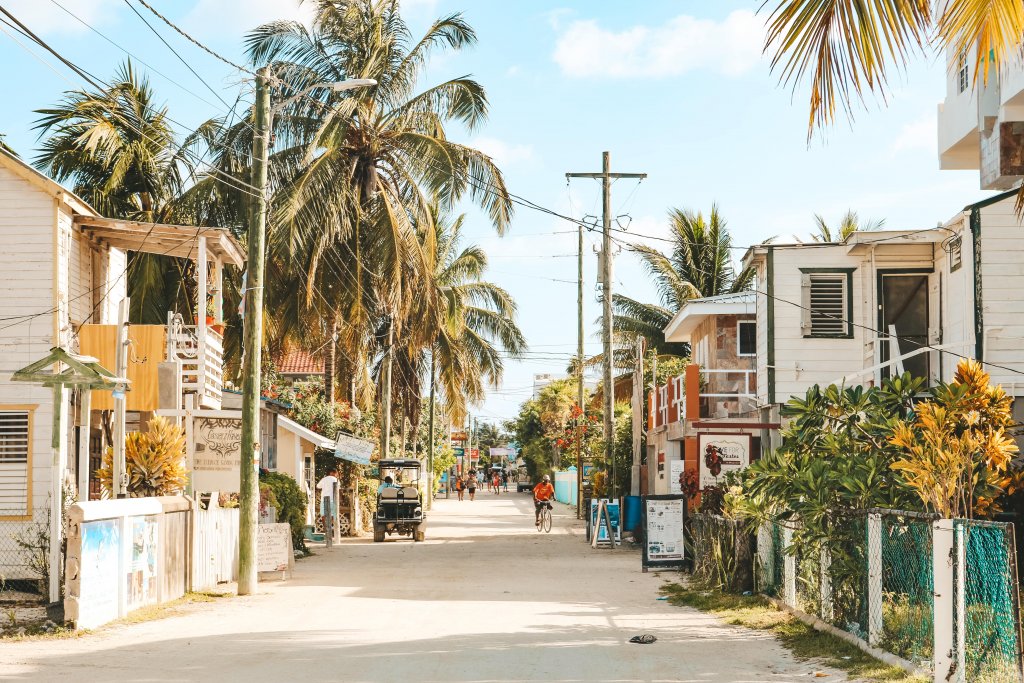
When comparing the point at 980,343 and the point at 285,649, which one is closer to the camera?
the point at 285,649

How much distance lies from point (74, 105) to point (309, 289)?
739cm

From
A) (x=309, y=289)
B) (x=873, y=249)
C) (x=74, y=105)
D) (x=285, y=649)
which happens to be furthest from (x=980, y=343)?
(x=74, y=105)

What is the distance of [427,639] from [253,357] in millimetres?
7616

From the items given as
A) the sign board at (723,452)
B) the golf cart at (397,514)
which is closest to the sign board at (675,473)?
the sign board at (723,452)

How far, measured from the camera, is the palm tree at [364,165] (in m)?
31.7

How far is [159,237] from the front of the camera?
71.7 feet

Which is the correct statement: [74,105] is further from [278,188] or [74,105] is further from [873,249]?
[873,249]

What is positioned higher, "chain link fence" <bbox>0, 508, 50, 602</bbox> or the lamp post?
the lamp post

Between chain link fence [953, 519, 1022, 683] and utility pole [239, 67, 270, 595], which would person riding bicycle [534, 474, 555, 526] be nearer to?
utility pole [239, 67, 270, 595]

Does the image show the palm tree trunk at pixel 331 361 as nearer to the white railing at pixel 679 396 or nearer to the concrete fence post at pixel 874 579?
the white railing at pixel 679 396

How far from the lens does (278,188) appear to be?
1280 inches

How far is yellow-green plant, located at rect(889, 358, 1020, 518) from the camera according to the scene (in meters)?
12.4

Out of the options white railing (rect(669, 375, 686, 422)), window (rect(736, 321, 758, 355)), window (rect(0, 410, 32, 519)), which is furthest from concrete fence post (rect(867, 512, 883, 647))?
window (rect(736, 321, 758, 355))

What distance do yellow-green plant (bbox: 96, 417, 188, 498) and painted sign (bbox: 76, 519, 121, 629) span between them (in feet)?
8.77
